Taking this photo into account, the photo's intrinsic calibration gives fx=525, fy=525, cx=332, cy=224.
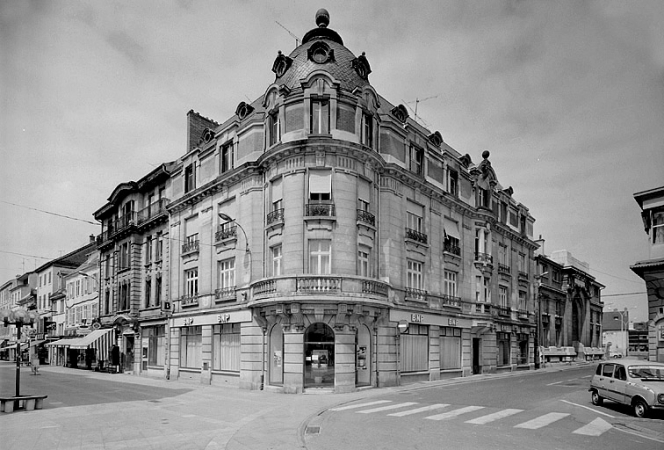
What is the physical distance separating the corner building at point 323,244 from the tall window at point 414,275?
0.13 meters

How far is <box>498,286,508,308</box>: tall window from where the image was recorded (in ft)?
143

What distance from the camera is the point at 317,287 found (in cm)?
2530

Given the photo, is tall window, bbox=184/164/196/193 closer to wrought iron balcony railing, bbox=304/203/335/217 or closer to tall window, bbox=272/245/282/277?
tall window, bbox=272/245/282/277

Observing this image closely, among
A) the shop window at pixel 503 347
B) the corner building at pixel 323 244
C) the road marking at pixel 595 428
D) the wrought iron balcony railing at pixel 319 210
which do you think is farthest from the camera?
the shop window at pixel 503 347

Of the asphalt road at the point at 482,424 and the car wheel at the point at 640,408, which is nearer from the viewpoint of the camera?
the asphalt road at the point at 482,424

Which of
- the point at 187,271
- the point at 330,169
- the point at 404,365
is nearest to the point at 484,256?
the point at 404,365

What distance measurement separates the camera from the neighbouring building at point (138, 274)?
1547 inches

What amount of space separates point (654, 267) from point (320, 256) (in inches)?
796

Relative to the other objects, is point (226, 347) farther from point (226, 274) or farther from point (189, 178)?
point (189, 178)

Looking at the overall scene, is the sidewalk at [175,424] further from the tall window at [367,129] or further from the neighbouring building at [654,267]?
the neighbouring building at [654,267]

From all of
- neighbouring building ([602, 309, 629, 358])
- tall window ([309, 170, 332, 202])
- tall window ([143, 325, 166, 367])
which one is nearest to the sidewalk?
tall window ([309, 170, 332, 202])

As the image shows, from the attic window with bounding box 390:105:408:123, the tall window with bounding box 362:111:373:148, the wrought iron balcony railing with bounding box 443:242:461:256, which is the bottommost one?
the wrought iron balcony railing with bounding box 443:242:461:256

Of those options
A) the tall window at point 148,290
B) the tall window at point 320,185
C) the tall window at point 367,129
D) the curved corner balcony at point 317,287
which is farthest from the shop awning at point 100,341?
the tall window at point 367,129

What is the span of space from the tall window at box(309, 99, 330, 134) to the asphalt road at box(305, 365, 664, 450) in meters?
13.6
